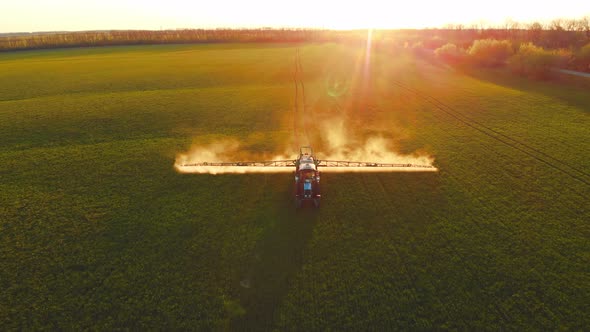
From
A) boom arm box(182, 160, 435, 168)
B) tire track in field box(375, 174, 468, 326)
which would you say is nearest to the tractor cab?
boom arm box(182, 160, 435, 168)

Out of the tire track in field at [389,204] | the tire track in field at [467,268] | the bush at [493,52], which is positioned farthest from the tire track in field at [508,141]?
the bush at [493,52]

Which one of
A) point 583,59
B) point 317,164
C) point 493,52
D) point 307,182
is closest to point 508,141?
point 317,164

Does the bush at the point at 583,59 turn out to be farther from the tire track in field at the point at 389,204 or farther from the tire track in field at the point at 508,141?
the tire track in field at the point at 389,204

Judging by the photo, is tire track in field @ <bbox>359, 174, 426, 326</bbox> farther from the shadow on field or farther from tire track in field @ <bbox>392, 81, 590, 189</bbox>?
tire track in field @ <bbox>392, 81, 590, 189</bbox>

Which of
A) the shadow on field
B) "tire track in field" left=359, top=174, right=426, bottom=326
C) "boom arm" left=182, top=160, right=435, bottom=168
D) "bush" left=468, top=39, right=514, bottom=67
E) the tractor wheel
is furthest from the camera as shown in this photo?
"bush" left=468, top=39, right=514, bottom=67

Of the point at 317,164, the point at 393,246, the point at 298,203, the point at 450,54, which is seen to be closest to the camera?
the point at 393,246

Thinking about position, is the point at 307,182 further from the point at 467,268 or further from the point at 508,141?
the point at 508,141
